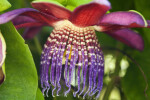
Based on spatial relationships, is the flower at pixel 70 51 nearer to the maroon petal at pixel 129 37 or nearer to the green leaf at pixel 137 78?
the maroon petal at pixel 129 37

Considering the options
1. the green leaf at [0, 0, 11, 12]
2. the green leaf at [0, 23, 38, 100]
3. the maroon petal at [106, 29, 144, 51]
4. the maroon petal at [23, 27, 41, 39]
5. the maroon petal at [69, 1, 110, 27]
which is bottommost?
the maroon petal at [23, 27, 41, 39]

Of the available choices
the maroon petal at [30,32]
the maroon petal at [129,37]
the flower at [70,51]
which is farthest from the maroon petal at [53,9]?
the maroon petal at [30,32]

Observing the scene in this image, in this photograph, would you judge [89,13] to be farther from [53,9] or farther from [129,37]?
[129,37]

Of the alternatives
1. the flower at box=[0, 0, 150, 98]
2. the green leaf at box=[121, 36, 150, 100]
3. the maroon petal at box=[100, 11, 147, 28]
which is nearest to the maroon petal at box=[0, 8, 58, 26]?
the flower at box=[0, 0, 150, 98]

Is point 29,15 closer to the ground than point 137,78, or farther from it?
farther from it

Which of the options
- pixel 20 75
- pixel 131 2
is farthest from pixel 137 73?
pixel 20 75

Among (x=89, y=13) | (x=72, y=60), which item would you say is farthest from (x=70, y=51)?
(x=89, y=13)

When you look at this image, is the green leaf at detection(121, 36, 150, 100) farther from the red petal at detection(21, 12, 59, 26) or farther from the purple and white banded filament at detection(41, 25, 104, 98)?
the red petal at detection(21, 12, 59, 26)
